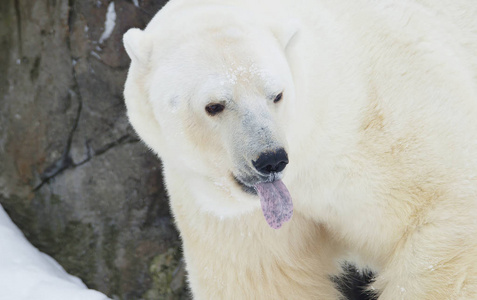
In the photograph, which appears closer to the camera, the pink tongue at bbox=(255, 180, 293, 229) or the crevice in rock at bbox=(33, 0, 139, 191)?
the pink tongue at bbox=(255, 180, 293, 229)

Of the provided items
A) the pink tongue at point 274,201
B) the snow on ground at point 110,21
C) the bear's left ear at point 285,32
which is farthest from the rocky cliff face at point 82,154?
the pink tongue at point 274,201

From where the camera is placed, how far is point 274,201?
2252 mm

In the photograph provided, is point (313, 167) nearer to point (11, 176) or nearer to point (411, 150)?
point (411, 150)

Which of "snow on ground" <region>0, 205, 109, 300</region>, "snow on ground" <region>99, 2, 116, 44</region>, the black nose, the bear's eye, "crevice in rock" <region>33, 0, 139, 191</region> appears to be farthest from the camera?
"crevice in rock" <region>33, 0, 139, 191</region>

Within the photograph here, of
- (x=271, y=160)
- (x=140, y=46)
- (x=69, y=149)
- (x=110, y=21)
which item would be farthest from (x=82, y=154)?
(x=271, y=160)

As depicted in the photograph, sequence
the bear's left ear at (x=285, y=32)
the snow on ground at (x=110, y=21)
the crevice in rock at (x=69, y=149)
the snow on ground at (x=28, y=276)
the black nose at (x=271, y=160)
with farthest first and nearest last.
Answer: the crevice in rock at (x=69, y=149)
the snow on ground at (x=110, y=21)
the snow on ground at (x=28, y=276)
the bear's left ear at (x=285, y=32)
the black nose at (x=271, y=160)

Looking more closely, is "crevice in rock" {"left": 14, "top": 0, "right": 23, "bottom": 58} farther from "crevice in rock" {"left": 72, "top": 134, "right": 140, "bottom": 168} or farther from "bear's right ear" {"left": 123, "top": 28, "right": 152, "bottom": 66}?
"bear's right ear" {"left": 123, "top": 28, "right": 152, "bottom": 66}

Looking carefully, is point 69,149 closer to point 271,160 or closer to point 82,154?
point 82,154

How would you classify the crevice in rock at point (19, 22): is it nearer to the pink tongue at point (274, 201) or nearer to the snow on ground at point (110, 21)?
the snow on ground at point (110, 21)

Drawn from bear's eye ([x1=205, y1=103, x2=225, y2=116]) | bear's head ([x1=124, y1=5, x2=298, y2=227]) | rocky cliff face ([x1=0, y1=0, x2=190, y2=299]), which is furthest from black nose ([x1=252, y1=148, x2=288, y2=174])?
rocky cliff face ([x1=0, y1=0, x2=190, y2=299])

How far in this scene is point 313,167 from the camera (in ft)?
8.72

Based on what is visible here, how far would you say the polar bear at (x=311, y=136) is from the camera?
2.24 meters

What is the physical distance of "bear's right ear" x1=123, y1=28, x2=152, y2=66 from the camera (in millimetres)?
2396

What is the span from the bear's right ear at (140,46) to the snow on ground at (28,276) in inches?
53.7
